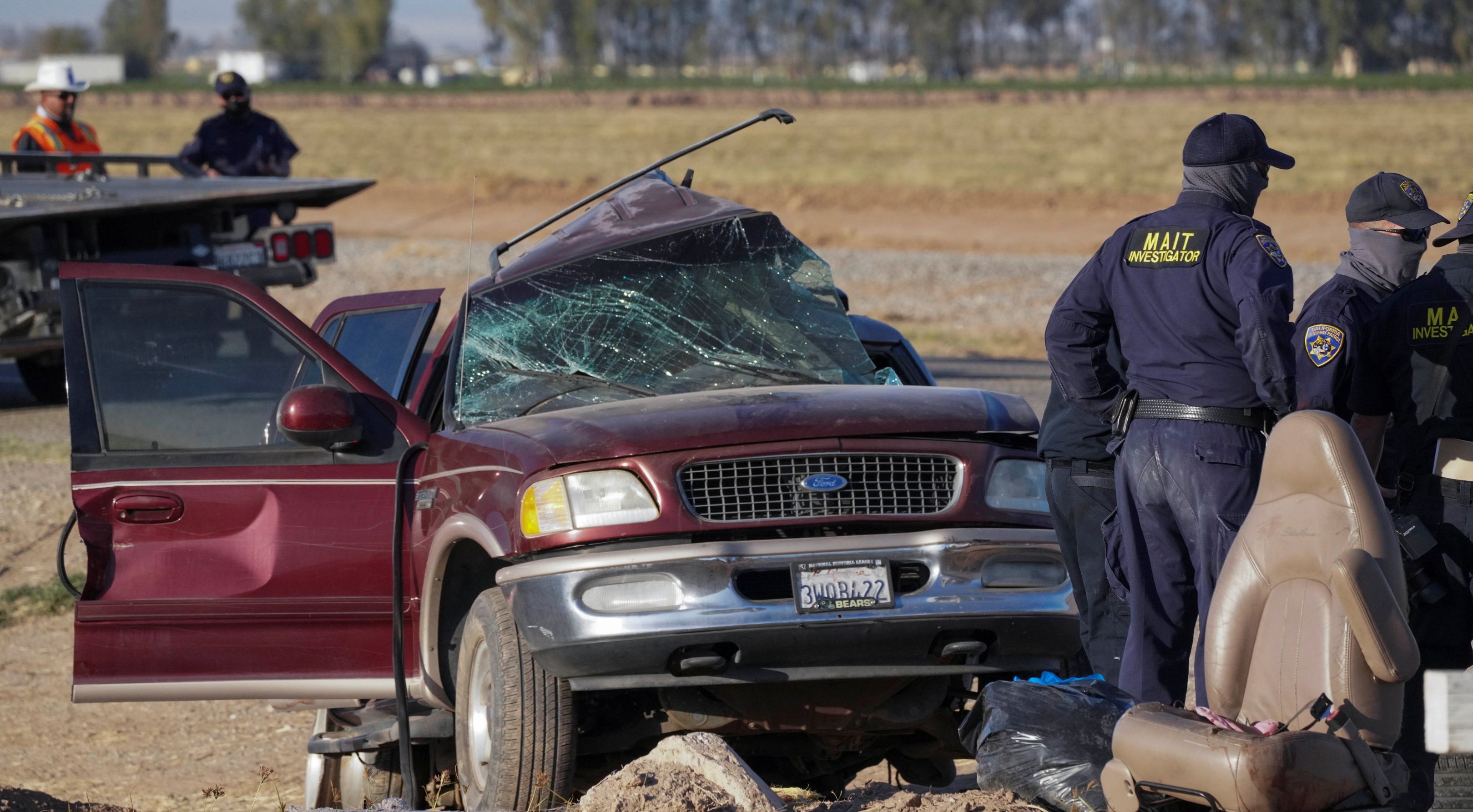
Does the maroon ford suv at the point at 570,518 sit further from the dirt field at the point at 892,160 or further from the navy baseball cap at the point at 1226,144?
the dirt field at the point at 892,160

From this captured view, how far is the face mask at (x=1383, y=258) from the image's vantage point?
190 inches

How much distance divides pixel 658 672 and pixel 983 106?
209 feet

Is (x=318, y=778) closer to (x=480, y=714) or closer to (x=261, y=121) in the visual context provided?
(x=480, y=714)

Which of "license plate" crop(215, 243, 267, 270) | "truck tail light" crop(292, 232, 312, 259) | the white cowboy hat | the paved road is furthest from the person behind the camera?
the paved road

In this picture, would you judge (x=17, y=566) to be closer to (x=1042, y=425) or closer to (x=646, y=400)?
(x=646, y=400)

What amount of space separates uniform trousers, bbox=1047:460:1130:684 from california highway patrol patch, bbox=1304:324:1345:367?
33.0 inches

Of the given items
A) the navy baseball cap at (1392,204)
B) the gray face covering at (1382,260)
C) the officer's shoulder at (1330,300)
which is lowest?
the officer's shoulder at (1330,300)

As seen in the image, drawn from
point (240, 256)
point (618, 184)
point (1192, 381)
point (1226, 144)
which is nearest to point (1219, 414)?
point (1192, 381)

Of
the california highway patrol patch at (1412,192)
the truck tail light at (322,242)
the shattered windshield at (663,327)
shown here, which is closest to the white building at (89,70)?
the truck tail light at (322,242)

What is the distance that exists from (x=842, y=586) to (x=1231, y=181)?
1592 millimetres

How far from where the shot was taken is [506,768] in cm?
452

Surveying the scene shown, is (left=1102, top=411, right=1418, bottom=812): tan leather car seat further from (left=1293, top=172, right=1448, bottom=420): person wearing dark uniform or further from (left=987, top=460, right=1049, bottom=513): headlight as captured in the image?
(left=987, top=460, right=1049, bottom=513): headlight

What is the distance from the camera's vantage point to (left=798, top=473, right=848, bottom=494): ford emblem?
15.1ft

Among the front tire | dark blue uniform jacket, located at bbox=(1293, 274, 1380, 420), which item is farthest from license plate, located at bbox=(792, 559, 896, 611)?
dark blue uniform jacket, located at bbox=(1293, 274, 1380, 420)
